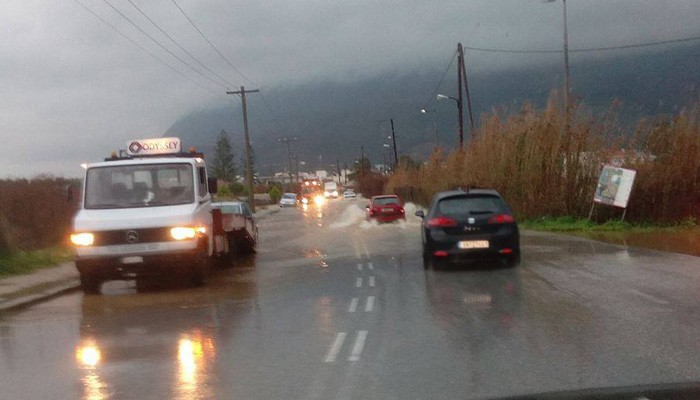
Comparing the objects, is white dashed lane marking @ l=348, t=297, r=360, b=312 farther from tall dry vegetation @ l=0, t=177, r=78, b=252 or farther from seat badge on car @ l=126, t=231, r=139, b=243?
tall dry vegetation @ l=0, t=177, r=78, b=252

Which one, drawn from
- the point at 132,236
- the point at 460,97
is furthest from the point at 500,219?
the point at 460,97

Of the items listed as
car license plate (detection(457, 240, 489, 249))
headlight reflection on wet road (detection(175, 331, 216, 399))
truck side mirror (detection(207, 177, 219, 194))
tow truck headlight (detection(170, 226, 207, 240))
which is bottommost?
headlight reflection on wet road (detection(175, 331, 216, 399))

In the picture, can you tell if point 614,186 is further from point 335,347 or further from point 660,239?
point 335,347

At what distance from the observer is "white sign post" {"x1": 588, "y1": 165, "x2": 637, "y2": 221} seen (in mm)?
26891

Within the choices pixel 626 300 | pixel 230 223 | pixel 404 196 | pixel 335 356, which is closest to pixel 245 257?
pixel 230 223

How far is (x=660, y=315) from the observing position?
11.1m

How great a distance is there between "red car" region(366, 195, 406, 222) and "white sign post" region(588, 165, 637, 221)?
13.1 metres

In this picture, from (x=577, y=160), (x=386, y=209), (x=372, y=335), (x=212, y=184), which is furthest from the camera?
(x=386, y=209)

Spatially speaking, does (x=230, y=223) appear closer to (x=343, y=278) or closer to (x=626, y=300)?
(x=343, y=278)

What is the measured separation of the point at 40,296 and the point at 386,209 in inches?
1013

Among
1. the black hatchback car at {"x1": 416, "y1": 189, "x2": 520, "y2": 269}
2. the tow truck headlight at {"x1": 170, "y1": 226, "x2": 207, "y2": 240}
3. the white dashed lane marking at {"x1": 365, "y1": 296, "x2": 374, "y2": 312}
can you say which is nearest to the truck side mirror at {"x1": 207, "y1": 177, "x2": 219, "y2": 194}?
the tow truck headlight at {"x1": 170, "y1": 226, "x2": 207, "y2": 240}

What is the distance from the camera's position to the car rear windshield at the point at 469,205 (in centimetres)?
1745

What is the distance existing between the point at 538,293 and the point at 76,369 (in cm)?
747

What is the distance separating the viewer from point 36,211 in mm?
30047
